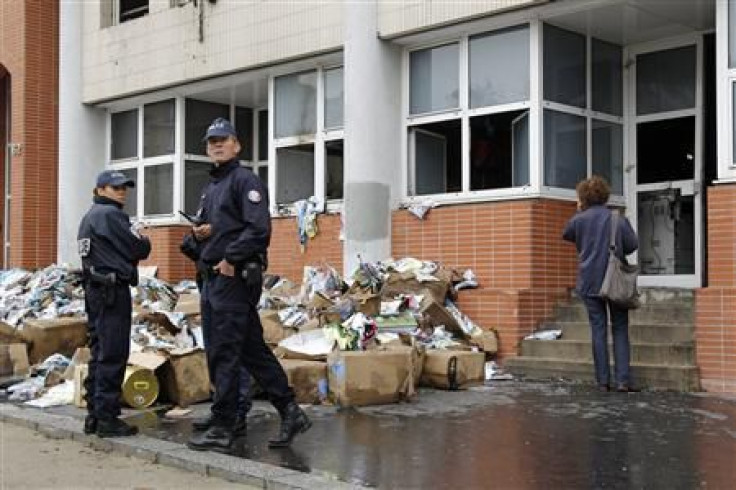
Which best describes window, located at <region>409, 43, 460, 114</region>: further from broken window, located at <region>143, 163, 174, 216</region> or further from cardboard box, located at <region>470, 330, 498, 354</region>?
broken window, located at <region>143, 163, 174, 216</region>

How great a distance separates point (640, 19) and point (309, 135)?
184 inches

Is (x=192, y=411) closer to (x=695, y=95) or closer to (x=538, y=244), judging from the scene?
(x=538, y=244)

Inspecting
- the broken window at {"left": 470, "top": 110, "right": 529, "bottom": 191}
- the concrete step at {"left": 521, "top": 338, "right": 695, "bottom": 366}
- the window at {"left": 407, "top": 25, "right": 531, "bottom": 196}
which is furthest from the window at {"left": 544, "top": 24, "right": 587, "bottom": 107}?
the concrete step at {"left": 521, "top": 338, "right": 695, "bottom": 366}

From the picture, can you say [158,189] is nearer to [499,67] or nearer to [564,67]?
[499,67]

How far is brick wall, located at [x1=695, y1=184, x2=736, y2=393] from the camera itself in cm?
830

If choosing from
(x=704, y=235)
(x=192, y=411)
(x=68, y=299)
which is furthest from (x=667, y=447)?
(x=68, y=299)

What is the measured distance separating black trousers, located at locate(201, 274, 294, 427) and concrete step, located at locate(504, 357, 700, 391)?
3.82m

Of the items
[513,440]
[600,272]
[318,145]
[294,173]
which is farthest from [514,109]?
[513,440]

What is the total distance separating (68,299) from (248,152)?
4672mm

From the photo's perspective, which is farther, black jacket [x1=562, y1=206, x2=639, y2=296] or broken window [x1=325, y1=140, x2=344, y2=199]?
broken window [x1=325, y1=140, x2=344, y2=199]

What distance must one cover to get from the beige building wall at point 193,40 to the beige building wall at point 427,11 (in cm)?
77

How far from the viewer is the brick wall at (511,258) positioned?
10117 mm

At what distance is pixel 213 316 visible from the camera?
6.14 meters

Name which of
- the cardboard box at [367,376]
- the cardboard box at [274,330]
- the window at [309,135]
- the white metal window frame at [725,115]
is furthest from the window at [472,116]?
the cardboard box at [367,376]
